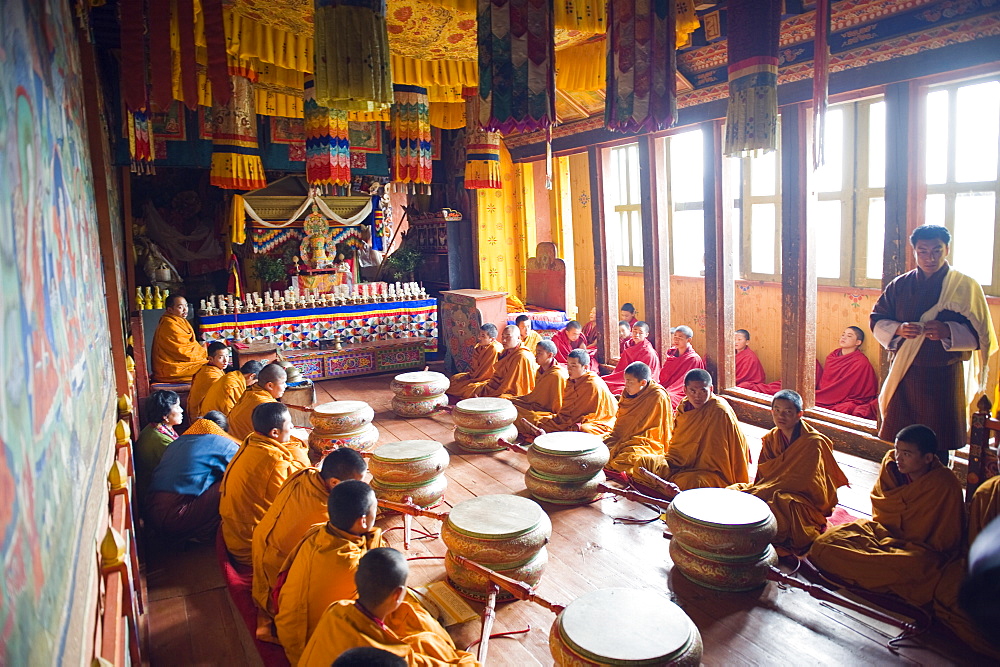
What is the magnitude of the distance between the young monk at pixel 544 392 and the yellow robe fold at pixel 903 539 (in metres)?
3.43

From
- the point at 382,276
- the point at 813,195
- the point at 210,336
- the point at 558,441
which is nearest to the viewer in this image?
the point at 558,441

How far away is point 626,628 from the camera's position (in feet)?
9.53

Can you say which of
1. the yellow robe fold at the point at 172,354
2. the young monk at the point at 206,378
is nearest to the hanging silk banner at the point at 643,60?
the young monk at the point at 206,378

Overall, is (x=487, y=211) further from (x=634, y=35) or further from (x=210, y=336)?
(x=634, y=35)

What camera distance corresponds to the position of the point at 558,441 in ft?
17.9

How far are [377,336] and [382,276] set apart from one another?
3433 mm

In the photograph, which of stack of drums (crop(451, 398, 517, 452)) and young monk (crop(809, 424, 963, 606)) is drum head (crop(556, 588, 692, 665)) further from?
stack of drums (crop(451, 398, 517, 452))

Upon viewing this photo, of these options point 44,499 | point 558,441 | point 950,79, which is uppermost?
point 950,79

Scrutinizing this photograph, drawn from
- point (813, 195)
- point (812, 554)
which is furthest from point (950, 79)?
point (812, 554)

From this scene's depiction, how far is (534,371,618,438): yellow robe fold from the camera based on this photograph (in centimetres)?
682

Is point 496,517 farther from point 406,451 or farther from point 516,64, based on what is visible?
point 516,64

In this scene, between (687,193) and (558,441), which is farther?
(687,193)

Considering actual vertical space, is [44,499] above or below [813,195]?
below

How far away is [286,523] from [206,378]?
4119 millimetres
